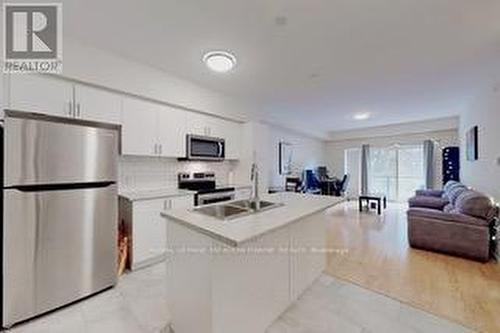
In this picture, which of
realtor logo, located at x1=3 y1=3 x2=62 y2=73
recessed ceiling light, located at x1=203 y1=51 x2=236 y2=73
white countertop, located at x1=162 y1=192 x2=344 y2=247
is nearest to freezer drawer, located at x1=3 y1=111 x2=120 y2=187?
realtor logo, located at x1=3 y1=3 x2=62 y2=73

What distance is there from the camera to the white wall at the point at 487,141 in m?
3.50

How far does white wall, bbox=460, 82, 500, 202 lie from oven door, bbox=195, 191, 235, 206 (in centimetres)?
383

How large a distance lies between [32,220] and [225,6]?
2361 millimetres

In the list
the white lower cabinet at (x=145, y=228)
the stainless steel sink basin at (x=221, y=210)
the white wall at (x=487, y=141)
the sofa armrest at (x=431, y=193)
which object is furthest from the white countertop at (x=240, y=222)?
the sofa armrest at (x=431, y=193)

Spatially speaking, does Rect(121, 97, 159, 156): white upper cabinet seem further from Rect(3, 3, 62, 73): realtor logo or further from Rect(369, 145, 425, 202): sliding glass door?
Rect(369, 145, 425, 202): sliding glass door

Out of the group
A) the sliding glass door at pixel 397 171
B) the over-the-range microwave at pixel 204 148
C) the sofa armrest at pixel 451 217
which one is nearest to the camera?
the sofa armrest at pixel 451 217

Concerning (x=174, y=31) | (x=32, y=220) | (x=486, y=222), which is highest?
(x=174, y=31)

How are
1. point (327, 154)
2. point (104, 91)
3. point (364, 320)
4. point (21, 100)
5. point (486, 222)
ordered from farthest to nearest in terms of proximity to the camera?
point (327, 154), point (486, 222), point (104, 91), point (21, 100), point (364, 320)

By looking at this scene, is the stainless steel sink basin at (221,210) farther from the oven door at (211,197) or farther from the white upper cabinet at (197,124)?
the white upper cabinet at (197,124)

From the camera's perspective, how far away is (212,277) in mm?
1456

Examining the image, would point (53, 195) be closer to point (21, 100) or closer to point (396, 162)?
point (21, 100)

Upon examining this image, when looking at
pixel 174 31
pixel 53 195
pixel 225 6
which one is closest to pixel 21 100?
pixel 53 195

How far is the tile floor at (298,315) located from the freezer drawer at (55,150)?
1142 mm

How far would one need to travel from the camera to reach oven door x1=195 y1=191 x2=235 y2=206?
3.69 m
